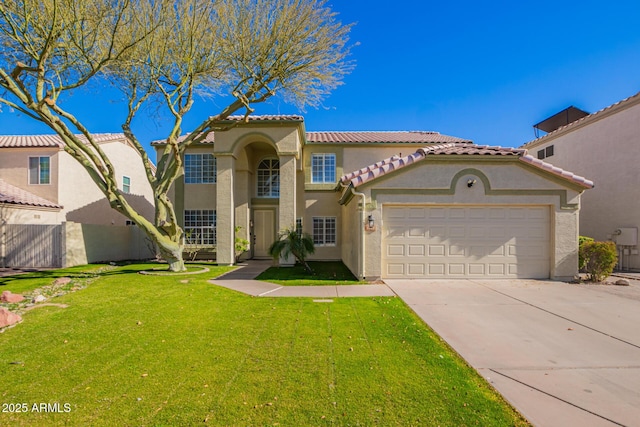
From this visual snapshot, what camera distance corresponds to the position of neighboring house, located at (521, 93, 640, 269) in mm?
12039

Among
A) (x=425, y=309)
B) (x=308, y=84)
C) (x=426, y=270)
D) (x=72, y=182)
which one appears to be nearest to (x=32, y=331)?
(x=425, y=309)

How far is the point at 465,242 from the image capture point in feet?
33.5

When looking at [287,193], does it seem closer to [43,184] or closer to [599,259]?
[599,259]

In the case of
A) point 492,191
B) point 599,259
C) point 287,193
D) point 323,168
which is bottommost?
point 599,259

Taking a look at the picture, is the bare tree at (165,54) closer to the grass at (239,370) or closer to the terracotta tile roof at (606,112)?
the grass at (239,370)

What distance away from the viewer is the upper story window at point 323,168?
16719mm

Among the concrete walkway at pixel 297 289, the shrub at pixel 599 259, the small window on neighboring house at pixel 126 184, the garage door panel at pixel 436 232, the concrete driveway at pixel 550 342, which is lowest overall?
the concrete walkway at pixel 297 289

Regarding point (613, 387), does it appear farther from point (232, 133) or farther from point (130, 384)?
point (232, 133)

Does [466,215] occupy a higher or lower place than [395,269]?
higher

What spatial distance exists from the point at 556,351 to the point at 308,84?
39.6 feet

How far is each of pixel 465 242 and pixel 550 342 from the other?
5603 mm

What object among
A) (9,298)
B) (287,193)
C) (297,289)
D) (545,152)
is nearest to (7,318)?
(9,298)

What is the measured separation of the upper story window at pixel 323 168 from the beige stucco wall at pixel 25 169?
546 inches

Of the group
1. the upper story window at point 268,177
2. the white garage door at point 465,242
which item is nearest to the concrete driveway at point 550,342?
the white garage door at point 465,242
